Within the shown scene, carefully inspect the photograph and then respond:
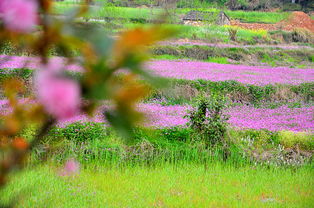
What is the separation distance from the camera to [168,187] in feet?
11.3

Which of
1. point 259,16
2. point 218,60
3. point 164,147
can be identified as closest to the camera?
point 164,147

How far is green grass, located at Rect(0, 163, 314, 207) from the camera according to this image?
121 inches

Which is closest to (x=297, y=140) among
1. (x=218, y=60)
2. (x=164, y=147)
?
(x=164, y=147)

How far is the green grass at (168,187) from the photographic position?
3086 mm

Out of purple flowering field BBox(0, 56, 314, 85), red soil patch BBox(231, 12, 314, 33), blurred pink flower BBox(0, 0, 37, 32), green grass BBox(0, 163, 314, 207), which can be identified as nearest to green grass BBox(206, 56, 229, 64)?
purple flowering field BBox(0, 56, 314, 85)

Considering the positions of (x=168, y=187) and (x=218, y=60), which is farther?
(x=218, y=60)

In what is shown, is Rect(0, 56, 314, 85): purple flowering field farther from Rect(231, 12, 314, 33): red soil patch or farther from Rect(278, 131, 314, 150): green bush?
Rect(231, 12, 314, 33): red soil patch

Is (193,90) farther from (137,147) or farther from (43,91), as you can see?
(43,91)

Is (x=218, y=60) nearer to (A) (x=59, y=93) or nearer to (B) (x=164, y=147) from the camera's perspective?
(B) (x=164, y=147)

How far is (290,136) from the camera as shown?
4.83 metres

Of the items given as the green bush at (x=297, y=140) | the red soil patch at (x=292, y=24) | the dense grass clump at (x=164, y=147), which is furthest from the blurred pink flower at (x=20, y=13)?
the red soil patch at (x=292, y=24)

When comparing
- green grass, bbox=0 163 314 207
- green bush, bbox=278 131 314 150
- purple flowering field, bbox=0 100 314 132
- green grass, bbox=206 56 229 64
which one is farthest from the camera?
green grass, bbox=206 56 229 64

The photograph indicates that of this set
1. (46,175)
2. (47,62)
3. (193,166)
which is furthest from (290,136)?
(47,62)

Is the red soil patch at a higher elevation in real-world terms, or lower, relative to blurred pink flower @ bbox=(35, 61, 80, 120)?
lower
